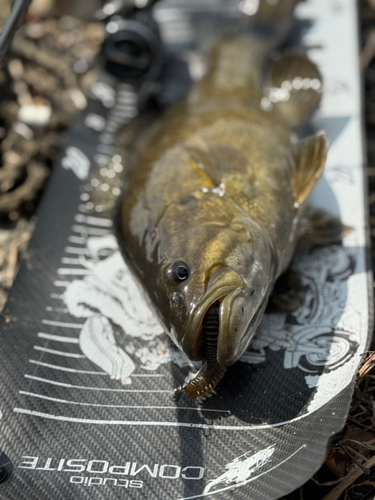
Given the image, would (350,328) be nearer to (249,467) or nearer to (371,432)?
(371,432)

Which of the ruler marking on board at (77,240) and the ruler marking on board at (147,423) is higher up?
the ruler marking on board at (77,240)

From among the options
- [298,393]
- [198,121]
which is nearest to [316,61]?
[198,121]

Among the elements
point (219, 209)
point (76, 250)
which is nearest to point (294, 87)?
point (219, 209)

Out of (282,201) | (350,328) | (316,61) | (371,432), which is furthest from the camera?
(316,61)

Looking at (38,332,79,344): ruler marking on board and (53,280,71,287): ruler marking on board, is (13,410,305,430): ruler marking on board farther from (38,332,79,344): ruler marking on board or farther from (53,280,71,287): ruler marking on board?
(53,280,71,287): ruler marking on board

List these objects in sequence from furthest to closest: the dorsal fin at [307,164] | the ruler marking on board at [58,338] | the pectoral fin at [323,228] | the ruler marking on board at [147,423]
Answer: the pectoral fin at [323,228] → the dorsal fin at [307,164] → the ruler marking on board at [58,338] → the ruler marking on board at [147,423]

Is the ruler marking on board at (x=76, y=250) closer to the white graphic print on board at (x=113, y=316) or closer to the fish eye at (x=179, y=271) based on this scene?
the white graphic print on board at (x=113, y=316)

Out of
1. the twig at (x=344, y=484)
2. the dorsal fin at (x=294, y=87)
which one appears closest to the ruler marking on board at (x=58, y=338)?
the twig at (x=344, y=484)
